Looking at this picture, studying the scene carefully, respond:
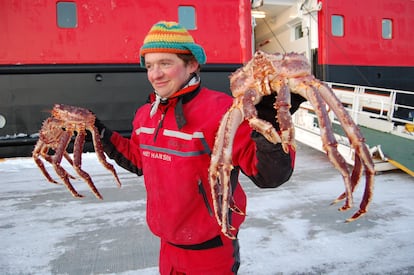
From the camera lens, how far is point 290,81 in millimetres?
1101

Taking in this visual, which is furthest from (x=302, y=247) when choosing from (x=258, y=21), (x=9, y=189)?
(x=258, y=21)

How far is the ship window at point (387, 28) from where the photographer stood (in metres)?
7.72

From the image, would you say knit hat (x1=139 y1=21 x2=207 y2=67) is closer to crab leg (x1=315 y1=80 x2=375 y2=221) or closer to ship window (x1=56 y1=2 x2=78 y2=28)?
crab leg (x1=315 y1=80 x2=375 y2=221)

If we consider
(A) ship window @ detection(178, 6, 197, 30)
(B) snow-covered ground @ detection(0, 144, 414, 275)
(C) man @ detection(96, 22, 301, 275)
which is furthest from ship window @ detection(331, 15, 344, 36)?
(C) man @ detection(96, 22, 301, 275)

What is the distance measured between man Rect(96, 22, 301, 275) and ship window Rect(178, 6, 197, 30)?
4598 millimetres

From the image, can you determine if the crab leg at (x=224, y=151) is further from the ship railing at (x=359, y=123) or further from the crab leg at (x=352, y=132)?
the ship railing at (x=359, y=123)

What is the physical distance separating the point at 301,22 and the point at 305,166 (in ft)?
15.1

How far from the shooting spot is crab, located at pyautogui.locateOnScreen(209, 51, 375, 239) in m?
1.04

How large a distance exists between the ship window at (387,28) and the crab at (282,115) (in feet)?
25.6

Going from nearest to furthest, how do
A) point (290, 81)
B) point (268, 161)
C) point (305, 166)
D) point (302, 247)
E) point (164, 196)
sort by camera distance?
point (290, 81)
point (268, 161)
point (164, 196)
point (302, 247)
point (305, 166)

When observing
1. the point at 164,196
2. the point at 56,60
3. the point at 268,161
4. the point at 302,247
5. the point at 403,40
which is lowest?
the point at 302,247

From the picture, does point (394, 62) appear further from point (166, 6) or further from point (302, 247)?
point (302, 247)

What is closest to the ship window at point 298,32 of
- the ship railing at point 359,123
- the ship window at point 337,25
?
the ship window at point 337,25

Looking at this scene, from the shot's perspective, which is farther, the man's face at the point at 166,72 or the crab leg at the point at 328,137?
the man's face at the point at 166,72
